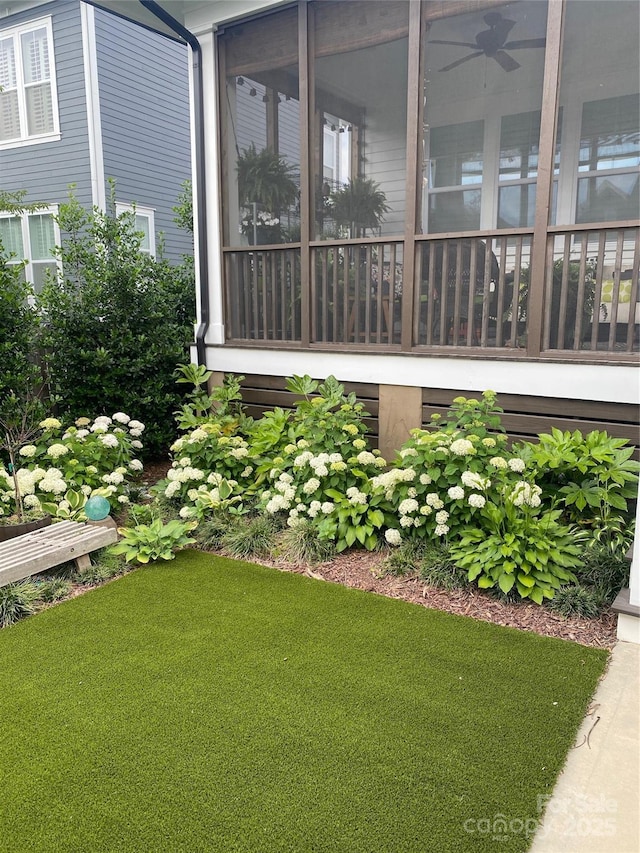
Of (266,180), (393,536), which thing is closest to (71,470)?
(393,536)

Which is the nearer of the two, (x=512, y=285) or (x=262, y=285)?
(x=512, y=285)

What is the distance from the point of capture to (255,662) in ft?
9.19

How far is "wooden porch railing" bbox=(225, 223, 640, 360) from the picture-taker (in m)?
4.31

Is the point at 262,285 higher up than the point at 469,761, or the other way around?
the point at 262,285

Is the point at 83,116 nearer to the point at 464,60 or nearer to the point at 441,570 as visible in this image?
the point at 464,60

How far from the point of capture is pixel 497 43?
17.8 feet

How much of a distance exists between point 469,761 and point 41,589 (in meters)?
2.48

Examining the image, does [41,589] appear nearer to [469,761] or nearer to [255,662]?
[255,662]

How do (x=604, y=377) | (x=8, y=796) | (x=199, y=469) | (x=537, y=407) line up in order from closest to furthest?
(x=8, y=796) < (x=604, y=377) < (x=537, y=407) < (x=199, y=469)

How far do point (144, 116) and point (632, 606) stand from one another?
33.7 ft

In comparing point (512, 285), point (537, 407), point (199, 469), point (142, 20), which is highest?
point (142, 20)

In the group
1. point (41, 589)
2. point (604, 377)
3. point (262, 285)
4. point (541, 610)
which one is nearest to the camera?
point (541, 610)

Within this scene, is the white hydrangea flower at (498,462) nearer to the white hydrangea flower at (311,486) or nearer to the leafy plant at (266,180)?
the white hydrangea flower at (311,486)

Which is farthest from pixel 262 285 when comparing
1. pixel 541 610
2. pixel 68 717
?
pixel 68 717
